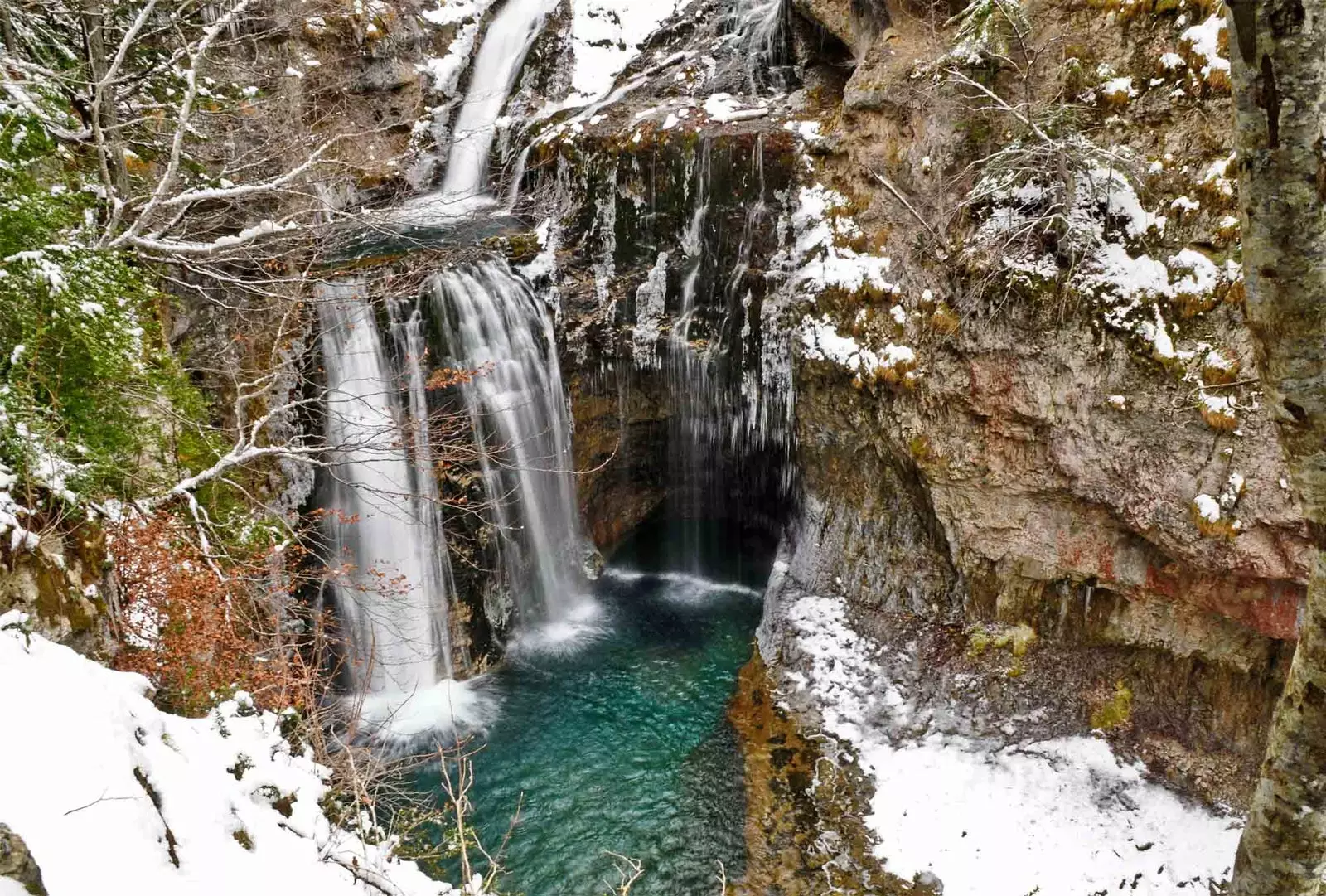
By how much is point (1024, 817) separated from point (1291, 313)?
20.3 feet

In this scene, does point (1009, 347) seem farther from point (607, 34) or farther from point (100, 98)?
point (607, 34)

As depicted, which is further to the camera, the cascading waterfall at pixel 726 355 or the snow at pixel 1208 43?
the cascading waterfall at pixel 726 355

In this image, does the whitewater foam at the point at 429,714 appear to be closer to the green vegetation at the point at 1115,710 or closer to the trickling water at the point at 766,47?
the green vegetation at the point at 1115,710

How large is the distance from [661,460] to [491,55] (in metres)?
9.03

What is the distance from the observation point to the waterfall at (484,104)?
485 inches

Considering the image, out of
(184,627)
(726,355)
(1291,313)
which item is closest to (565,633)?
(726,355)

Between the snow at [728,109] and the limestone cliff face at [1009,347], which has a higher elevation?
the snow at [728,109]

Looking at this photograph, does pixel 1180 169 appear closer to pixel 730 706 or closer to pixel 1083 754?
pixel 1083 754

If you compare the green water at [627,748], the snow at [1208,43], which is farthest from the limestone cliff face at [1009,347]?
the green water at [627,748]

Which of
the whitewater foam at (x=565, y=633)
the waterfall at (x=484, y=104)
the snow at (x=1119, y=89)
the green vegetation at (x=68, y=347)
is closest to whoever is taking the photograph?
the green vegetation at (x=68, y=347)

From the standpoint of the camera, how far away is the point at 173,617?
5.16m

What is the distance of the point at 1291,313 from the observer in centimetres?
229

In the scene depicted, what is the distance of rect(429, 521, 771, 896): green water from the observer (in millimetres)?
6871

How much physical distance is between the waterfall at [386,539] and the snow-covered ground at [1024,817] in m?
4.92
